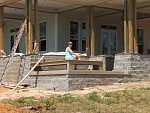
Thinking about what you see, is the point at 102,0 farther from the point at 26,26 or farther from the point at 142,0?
the point at 26,26

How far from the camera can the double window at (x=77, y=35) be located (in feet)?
66.9

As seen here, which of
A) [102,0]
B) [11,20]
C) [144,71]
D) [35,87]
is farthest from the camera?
[11,20]

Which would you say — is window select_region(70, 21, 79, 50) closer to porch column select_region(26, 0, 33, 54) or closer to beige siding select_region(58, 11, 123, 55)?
beige siding select_region(58, 11, 123, 55)

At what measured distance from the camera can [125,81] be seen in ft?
49.9

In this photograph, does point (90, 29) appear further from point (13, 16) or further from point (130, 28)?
point (13, 16)

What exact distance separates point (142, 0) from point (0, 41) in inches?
298

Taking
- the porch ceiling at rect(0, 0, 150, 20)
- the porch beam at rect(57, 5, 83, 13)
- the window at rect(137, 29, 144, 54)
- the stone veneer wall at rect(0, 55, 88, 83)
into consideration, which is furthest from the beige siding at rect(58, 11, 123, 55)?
the stone veneer wall at rect(0, 55, 88, 83)

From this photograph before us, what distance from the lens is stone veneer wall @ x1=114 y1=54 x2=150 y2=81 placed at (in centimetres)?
1551

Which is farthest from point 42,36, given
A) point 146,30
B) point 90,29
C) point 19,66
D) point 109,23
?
point 146,30

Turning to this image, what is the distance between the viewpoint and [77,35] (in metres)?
20.6

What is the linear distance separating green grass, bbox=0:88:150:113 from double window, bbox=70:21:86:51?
920 centimetres

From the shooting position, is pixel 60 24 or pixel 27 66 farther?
pixel 60 24

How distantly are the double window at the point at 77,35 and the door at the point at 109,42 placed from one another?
1.53 meters

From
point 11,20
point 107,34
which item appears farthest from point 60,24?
point 11,20
